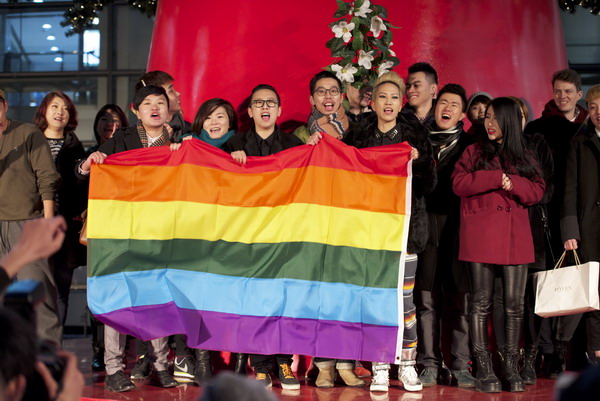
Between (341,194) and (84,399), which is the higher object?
(341,194)

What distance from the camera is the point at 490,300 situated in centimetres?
511

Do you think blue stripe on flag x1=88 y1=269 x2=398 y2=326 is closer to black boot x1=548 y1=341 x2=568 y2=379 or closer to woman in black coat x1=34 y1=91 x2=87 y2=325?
woman in black coat x1=34 y1=91 x2=87 y2=325

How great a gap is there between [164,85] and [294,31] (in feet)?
4.14

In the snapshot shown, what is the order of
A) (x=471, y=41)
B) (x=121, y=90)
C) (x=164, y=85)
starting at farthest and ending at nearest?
(x=121, y=90)
(x=471, y=41)
(x=164, y=85)

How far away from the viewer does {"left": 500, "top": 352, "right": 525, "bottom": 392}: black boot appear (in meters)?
5.10

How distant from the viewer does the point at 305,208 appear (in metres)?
5.12

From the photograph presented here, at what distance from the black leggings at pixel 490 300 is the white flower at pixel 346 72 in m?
1.46

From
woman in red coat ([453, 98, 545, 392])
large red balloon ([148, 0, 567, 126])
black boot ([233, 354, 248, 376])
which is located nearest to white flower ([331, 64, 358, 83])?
large red balloon ([148, 0, 567, 126])

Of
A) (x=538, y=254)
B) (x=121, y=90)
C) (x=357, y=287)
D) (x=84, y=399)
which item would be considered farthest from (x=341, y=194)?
(x=121, y=90)

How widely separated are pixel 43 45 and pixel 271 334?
11.2 meters

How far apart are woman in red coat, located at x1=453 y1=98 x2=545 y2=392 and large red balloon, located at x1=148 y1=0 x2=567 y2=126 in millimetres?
1581

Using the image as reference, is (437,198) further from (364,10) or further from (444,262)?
(364,10)

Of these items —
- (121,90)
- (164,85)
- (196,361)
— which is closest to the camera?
(196,361)

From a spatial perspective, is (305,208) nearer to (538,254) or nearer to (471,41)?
(538,254)
